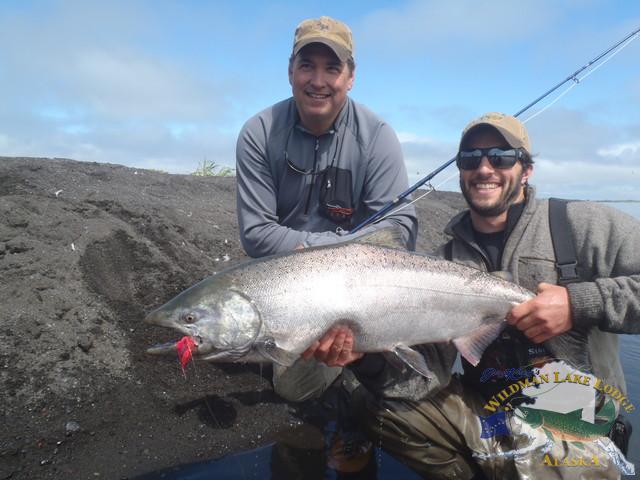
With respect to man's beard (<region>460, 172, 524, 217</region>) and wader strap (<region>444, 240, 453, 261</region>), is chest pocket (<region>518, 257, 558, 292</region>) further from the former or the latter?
wader strap (<region>444, 240, 453, 261</region>)

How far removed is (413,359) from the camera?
3070 millimetres

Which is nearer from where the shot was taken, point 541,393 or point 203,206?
point 541,393

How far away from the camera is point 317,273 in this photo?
3.01 metres

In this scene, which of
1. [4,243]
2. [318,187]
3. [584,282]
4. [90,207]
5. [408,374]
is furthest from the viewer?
[90,207]

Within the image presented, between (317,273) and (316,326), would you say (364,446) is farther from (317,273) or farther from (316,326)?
(317,273)

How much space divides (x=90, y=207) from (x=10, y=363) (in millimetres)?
2900

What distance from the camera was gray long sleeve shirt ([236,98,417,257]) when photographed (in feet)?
13.6

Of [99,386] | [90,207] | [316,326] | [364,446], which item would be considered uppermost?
[90,207]

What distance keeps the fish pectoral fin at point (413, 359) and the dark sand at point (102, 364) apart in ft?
4.50

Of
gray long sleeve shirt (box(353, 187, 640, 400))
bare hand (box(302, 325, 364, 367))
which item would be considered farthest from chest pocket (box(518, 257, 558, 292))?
bare hand (box(302, 325, 364, 367))

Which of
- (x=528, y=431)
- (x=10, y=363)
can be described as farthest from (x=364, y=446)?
(x=10, y=363)

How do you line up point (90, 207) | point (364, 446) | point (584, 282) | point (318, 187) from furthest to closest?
point (90, 207)
point (318, 187)
point (364, 446)
point (584, 282)

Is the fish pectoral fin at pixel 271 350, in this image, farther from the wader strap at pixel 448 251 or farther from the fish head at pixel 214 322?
the wader strap at pixel 448 251

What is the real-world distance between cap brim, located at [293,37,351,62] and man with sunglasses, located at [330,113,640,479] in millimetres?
1223
